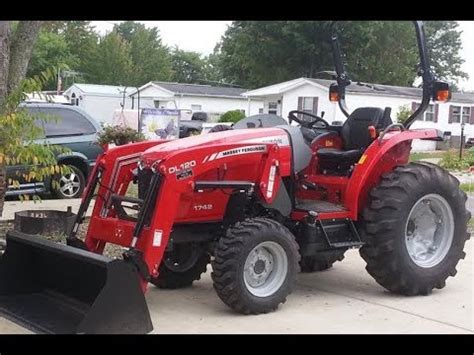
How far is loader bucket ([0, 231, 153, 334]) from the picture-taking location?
4523mm

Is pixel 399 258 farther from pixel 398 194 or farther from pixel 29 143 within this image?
pixel 29 143

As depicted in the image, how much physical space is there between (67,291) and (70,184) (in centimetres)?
658

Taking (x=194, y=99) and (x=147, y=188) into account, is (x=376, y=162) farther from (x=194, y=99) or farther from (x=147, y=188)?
(x=194, y=99)

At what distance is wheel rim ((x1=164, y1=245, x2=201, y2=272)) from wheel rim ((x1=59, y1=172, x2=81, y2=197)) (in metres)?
Answer: 5.85

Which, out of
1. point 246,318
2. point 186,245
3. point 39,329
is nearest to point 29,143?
point 186,245

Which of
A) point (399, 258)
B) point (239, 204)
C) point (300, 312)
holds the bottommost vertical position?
point (300, 312)

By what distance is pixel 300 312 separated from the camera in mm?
5539

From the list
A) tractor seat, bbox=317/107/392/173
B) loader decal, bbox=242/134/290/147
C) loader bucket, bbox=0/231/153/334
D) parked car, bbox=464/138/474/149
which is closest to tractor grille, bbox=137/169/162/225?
loader bucket, bbox=0/231/153/334

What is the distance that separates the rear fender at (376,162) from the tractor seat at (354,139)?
0.21m

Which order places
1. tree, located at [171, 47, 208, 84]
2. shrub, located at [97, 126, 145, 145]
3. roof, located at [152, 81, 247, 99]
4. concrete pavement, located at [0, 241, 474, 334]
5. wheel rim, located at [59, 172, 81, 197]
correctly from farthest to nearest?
tree, located at [171, 47, 208, 84], roof, located at [152, 81, 247, 99], shrub, located at [97, 126, 145, 145], wheel rim, located at [59, 172, 81, 197], concrete pavement, located at [0, 241, 474, 334]

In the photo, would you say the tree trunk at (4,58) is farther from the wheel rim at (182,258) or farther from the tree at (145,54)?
the tree at (145,54)

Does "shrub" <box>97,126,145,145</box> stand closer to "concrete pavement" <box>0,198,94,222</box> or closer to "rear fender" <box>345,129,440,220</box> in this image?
"concrete pavement" <box>0,198,94,222</box>

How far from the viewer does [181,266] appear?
6117 millimetres
